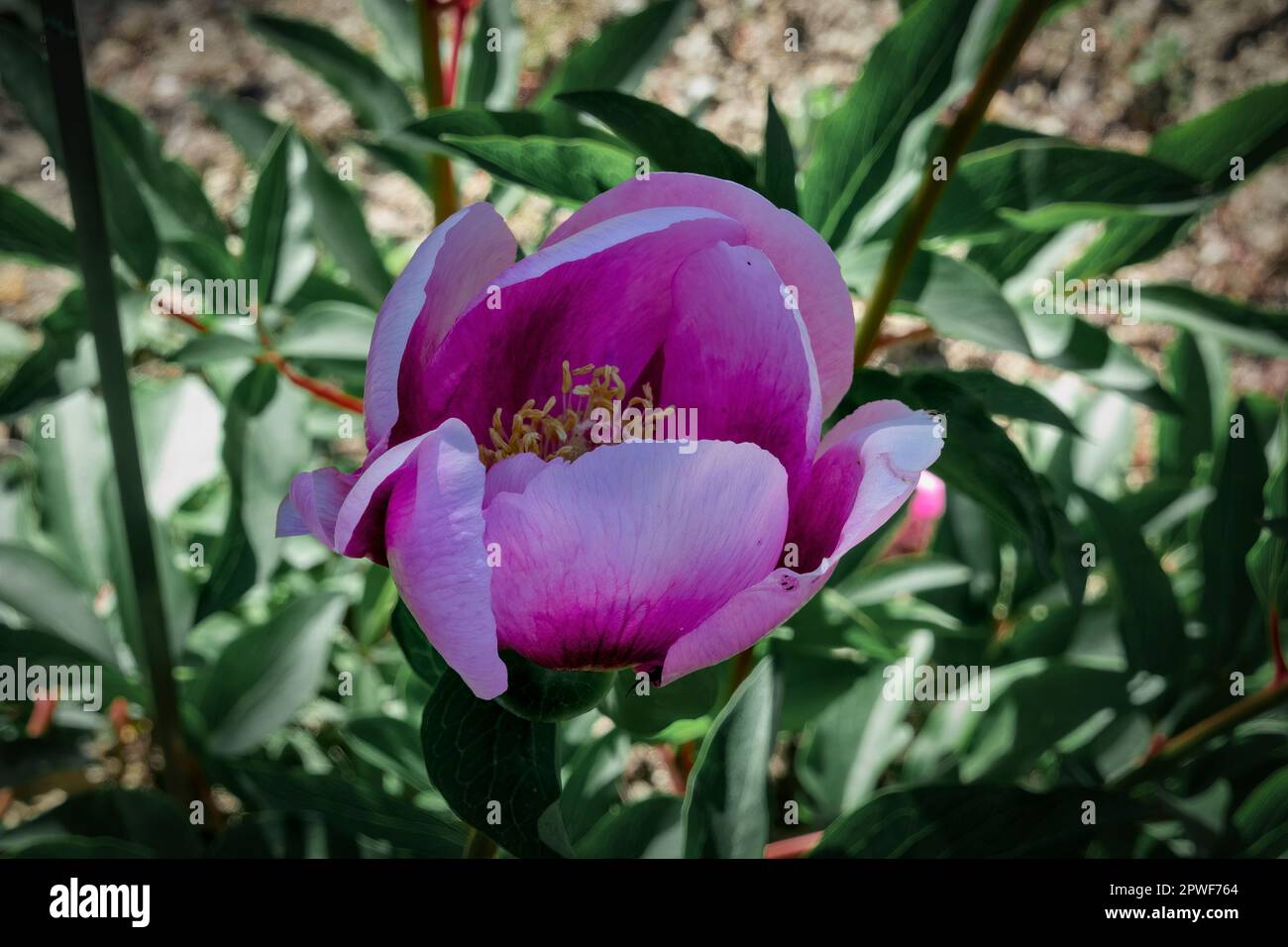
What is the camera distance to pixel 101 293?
0.60 meters

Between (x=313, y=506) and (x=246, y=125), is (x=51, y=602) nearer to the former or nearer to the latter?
(x=246, y=125)

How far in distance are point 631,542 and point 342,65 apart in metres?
0.60

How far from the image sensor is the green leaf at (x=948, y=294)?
66 cm

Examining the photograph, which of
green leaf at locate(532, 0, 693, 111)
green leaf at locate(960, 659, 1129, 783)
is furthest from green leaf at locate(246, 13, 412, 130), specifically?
green leaf at locate(960, 659, 1129, 783)

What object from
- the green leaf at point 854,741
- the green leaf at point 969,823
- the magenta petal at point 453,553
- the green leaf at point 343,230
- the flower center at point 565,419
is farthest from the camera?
the green leaf at point 854,741

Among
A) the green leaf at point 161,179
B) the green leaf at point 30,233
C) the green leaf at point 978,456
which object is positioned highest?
the green leaf at point 161,179

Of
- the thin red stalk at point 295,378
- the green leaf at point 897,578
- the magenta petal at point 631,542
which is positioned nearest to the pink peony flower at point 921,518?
the green leaf at point 897,578

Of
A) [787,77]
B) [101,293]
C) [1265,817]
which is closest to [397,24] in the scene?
[101,293]

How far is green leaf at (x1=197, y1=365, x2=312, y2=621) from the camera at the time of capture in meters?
0.75

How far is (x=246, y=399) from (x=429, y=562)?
48cm

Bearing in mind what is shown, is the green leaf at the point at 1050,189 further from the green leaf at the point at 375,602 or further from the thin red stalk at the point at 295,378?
the green leaf at the point at 375,602

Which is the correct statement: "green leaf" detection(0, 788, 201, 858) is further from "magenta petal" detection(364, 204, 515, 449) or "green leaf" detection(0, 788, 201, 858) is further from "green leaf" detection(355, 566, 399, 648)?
"magenta petal" detection(364, 204, 515, 449)

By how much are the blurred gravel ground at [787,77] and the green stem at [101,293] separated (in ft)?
3.33

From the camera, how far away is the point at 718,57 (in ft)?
5.84
